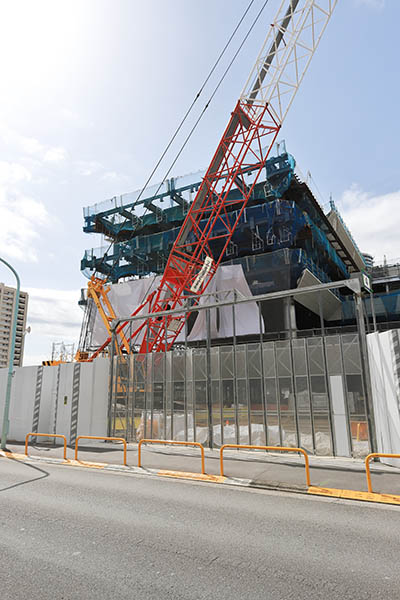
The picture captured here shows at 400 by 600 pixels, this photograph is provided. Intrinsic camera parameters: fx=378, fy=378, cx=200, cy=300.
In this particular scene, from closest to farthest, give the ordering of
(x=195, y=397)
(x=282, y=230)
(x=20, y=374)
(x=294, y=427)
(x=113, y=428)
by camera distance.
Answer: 1. (x=294, y=427)
2. (x=195, y=397)
3. (x=113, y=428)
4. (x=20, y=374)
5. (x=282, y=230)

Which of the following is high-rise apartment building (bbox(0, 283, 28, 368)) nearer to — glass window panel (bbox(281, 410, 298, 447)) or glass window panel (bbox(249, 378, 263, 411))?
glass window panel (bbox(249, 378, 263, 411))

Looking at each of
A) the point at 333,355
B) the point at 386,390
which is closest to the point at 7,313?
the point at 333,355

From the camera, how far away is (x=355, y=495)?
8.12 metres

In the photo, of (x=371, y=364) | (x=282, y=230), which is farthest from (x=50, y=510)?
(x=282, y=230)

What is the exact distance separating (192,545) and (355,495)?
14.3 feet

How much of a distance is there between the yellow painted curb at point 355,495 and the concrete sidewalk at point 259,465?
27 cm

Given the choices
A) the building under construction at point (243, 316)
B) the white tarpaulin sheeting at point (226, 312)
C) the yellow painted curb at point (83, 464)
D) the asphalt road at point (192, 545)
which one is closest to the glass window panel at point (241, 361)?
the building under construction at point (243, 316)

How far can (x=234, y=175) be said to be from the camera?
28.5 m

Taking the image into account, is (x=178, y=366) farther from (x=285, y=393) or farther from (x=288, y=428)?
(x=288, y=428)

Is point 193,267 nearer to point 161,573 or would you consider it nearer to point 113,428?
point 113,428

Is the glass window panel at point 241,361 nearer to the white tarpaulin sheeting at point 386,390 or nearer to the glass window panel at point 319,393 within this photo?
the glass window panel at point 319,393

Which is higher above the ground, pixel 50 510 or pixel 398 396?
pixel 398 396

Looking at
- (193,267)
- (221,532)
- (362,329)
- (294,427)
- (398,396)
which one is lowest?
(221,532)

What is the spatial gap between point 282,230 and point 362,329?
900 inches
